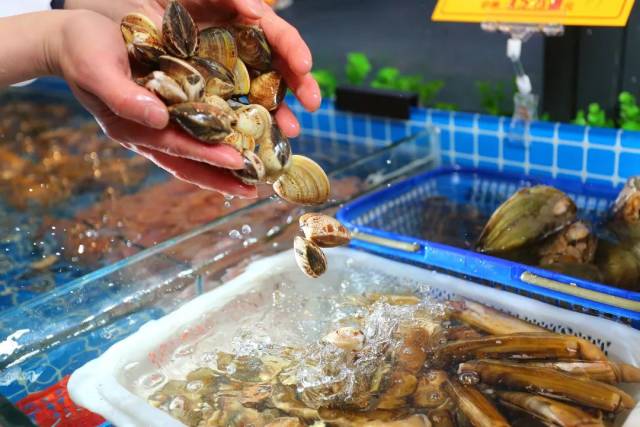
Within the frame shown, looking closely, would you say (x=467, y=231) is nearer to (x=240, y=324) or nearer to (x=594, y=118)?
(x=594, y=118)

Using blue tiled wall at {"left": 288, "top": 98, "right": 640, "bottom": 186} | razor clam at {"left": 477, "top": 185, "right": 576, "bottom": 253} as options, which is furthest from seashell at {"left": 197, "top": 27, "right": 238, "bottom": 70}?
blue tiled wall at {"left": 288, "top": 98, "right": 640, "bottom": 186}

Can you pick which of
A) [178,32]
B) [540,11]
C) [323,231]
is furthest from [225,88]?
[540,11]

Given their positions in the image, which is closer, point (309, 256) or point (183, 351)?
point (309, 256)

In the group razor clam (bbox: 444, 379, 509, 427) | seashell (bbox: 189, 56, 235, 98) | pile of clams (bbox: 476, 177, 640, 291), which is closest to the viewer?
razor clam (bbox: 444, 379, 509, 427)

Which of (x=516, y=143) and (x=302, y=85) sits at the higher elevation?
(x=302, y=85)

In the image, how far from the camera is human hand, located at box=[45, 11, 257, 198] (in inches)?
45.1

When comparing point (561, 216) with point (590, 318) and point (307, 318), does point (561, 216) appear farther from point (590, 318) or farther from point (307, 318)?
point (307, 318)

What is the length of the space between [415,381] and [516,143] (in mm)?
1313

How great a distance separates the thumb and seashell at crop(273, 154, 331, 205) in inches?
16.0

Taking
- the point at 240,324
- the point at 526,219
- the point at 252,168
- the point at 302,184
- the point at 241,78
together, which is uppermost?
the point at 241,78

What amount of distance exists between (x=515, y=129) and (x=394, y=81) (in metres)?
0.74

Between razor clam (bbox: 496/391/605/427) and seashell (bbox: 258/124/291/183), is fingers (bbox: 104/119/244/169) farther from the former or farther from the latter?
razor clam (bbox: 496/391/605/427)


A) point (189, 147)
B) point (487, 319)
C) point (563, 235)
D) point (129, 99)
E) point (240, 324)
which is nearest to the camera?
point (129, 99)

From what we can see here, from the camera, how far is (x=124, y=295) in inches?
70.5
